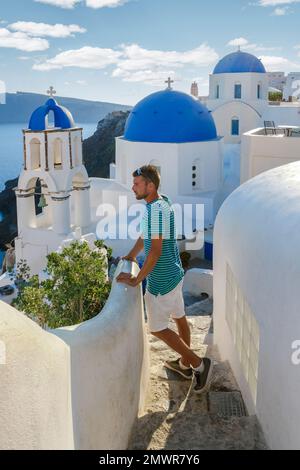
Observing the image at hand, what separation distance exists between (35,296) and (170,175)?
13892 millimetres

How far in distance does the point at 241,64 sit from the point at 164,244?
26242 millimetres

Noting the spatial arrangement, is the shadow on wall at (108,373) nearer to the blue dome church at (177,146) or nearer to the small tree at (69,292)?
the small tree at (69,292)

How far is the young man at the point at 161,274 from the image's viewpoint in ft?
13.4


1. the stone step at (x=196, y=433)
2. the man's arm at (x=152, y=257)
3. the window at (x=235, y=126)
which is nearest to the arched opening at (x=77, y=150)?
the man's arm at (x=152, y=257)

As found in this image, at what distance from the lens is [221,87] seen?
28797 millimetres

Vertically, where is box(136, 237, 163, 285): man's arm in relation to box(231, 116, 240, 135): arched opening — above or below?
below

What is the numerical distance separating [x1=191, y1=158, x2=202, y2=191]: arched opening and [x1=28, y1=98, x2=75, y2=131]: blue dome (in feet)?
18.2

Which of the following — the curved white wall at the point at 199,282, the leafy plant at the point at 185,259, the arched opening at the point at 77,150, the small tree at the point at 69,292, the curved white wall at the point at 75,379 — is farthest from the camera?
the leafy plant at the point at 185,259

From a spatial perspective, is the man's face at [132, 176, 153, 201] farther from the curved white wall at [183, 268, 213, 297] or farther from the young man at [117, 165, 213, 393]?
the curved white wall at [183, 268, 213, 297]

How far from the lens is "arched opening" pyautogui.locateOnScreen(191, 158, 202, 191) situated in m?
19.0

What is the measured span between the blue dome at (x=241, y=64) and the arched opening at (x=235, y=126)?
360 cm

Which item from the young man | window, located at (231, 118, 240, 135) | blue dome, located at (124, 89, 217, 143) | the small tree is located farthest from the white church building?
the young man

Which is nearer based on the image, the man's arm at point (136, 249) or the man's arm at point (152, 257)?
the man's arm at point (152, 257)

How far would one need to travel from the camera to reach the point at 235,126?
26438mm
